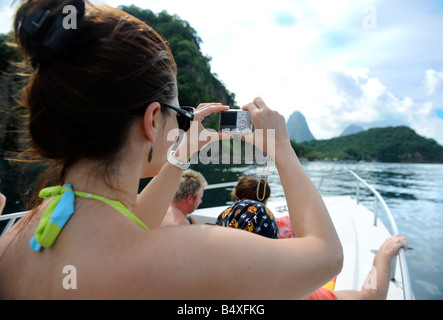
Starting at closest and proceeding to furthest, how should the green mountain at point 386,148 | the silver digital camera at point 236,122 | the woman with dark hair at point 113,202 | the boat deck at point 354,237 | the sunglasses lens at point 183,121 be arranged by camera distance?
the woman with dark hair at point 113,202 → the sunglasses lens at point 183,121 → the silver digital camera at point 236,122 → the boat deck at point 354,237 → the green mountain at point 386,148

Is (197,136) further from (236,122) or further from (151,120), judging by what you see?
(151,120)

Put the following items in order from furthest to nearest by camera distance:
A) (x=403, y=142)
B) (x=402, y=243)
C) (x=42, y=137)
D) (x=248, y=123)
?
1. (x=403, y=142)
2. (x=402, y=243)
3. (x=248, y=123)
4. (x=42, y=137)

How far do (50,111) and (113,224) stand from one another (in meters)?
0.28

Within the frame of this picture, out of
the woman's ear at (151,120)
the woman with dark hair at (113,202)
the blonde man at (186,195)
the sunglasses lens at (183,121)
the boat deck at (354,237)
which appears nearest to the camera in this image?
the woman with dark hair at (113,202)

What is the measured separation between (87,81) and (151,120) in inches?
6.0

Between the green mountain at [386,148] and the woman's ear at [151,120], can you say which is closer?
the woman's ear at [151,120]

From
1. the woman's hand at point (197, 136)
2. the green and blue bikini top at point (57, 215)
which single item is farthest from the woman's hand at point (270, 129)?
the green and blue bikini top at point (57, 215)

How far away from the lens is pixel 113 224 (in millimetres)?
510

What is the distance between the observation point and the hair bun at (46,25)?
1.76ft

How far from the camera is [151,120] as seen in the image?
609 millimetres

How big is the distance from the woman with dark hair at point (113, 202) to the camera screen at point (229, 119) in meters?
0.27

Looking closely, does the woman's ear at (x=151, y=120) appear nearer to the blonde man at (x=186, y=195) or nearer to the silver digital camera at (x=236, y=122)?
the silver digital camera at (x=236, y=122)
